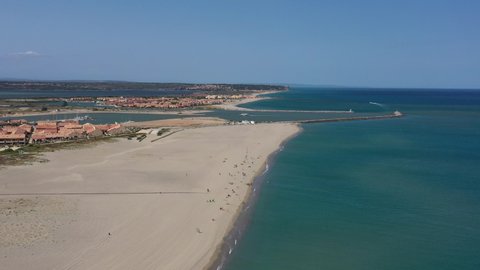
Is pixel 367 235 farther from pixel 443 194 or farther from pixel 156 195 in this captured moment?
pixel 156 195

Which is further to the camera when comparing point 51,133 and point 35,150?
point 51,133

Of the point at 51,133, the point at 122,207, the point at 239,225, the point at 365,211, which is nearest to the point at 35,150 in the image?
the point at 51,133

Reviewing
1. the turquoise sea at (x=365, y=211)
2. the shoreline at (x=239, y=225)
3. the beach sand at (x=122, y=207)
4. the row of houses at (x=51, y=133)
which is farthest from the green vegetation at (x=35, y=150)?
the turquoise sea at (x=365, y=211)

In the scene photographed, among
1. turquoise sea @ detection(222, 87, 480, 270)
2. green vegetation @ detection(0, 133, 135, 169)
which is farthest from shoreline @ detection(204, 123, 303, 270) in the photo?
green vegetation @ detection(0, 133, 135, 169)

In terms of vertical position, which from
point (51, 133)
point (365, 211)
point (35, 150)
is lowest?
point (365, 211)

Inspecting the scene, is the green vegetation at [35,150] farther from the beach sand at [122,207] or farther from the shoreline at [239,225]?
the shoreline at [239,225]

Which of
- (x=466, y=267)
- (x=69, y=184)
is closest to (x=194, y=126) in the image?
(x=69, y=184)

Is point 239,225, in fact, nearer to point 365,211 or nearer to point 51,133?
point 365,211
